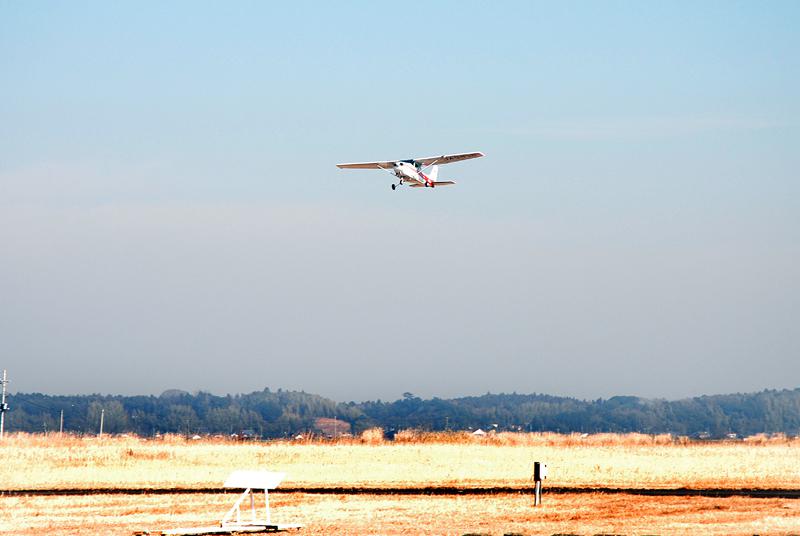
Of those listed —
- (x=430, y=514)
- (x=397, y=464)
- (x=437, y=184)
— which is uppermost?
(x=437, y=184)

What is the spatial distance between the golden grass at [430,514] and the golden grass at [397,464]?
7729 millimetres

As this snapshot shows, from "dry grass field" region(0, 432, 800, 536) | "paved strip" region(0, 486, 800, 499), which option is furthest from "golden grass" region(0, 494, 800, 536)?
"paved strip" region(0, 486, 800, 499)

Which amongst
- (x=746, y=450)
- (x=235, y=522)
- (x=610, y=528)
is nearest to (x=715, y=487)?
(x=610, y=528)

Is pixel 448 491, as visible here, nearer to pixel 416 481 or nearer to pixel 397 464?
pixel 416 481

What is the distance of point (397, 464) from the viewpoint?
2564 inches

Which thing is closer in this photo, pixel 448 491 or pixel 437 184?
pixel 448 491

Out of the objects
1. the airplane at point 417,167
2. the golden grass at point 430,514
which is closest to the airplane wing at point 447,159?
the airplane at point 417,167

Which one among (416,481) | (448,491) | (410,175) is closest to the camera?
(448,491)

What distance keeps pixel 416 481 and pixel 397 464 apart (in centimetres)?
1000

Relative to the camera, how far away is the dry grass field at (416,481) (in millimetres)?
37594

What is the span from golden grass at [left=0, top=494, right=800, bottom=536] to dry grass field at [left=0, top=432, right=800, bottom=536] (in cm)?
5

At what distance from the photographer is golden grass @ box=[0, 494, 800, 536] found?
117 ft

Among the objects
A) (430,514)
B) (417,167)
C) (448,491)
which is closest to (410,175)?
(417,167)

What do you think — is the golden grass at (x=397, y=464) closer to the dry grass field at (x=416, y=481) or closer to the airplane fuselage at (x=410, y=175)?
the dry grass field at (x=416, y=481)
